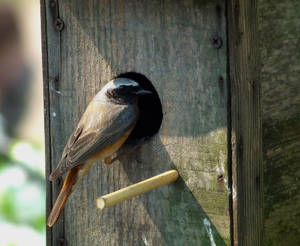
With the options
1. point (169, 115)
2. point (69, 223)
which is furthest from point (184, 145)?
point (69, 223)

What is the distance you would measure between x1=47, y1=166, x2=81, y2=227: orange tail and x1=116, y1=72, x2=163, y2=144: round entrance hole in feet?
1.05

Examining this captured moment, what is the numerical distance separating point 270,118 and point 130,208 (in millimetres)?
848

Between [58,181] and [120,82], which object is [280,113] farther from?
[58,181]

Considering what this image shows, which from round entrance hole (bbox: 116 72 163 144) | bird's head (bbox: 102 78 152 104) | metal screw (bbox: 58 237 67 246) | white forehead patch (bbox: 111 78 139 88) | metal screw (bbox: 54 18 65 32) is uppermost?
metal screw (bbox: 54 18 65 32)

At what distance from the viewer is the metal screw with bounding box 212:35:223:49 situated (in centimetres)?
405

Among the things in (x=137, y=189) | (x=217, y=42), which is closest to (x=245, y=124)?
(x=217, y=42)

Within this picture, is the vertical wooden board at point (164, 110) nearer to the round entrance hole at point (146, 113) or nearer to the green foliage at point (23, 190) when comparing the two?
the round entrance hole at point (146, 113)

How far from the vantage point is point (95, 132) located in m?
4.58

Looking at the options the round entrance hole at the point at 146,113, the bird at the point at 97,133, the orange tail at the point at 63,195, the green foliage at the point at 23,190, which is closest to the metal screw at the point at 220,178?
the round entrance hole at the point at 146,113

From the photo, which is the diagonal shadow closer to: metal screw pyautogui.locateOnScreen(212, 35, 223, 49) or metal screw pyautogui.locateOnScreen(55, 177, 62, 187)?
metal screw pyautogui.locateOnScreen(55, 177, 62, 187)

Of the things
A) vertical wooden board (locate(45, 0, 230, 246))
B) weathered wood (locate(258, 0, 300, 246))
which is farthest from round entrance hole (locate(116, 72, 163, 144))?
weathered wood (locate(258, 0, 300, 246))

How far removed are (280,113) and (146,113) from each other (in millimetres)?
Answer: 895

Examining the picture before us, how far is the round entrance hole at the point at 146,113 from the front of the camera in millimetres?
Result: 4645

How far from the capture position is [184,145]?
4.27 meters
